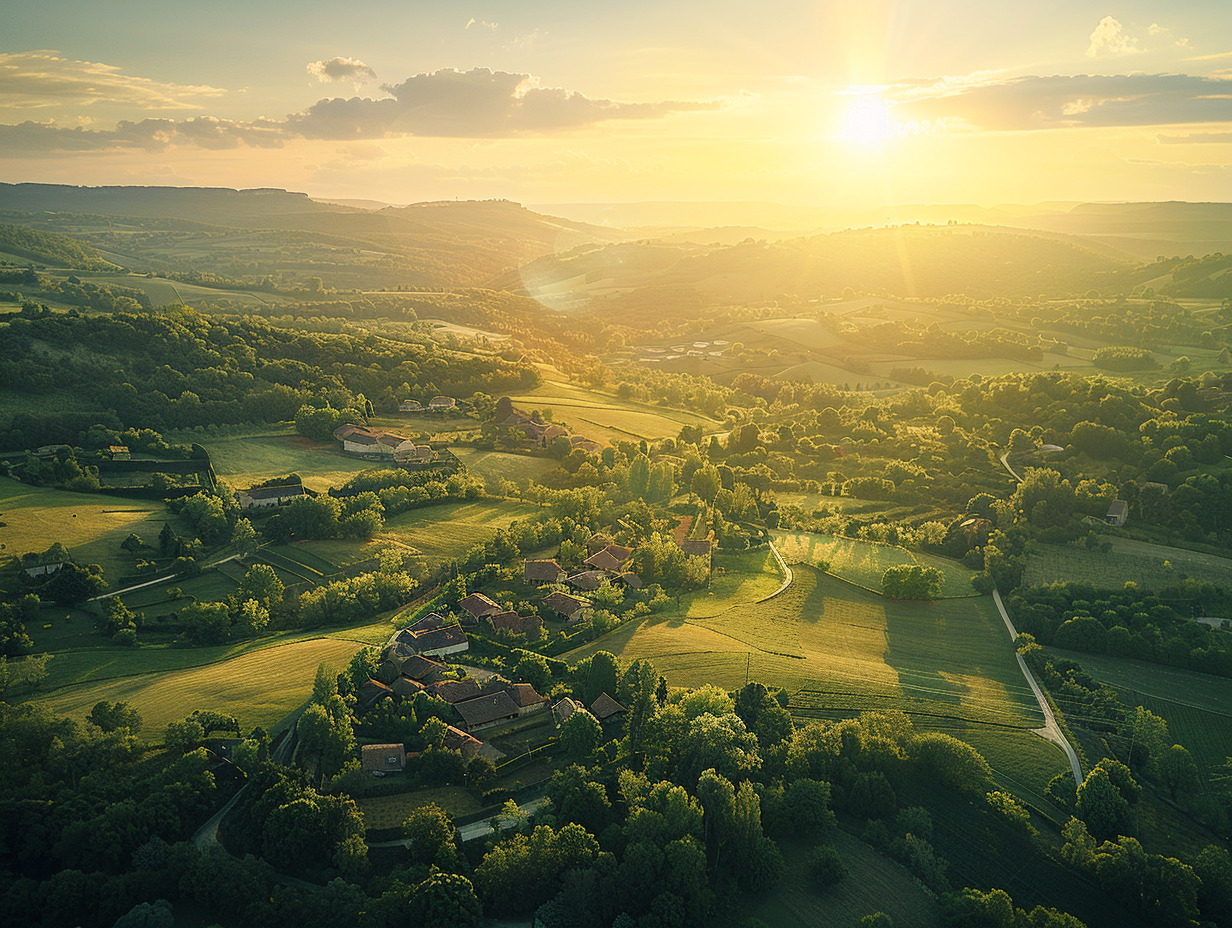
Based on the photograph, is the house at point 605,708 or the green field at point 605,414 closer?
the house at point 605,708

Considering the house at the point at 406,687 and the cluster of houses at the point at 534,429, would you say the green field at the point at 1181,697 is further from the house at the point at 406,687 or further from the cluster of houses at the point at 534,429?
the cluster of houses at the point at 534,429

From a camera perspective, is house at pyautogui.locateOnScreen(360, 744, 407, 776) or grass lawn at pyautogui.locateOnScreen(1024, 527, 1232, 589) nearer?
house at pyautogui.locateOnScreen(360, 744, 407, 776)

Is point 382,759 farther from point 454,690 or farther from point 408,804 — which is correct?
point 454,690

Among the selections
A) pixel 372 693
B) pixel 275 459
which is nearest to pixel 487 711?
pixel 372 693

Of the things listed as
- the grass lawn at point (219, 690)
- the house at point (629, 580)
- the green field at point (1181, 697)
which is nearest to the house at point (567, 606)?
the house at point (629, 580)

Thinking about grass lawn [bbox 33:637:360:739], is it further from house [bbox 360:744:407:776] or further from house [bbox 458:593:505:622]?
house [bbox 458:593:505:622]

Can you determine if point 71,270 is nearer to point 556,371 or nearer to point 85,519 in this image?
point 556,371

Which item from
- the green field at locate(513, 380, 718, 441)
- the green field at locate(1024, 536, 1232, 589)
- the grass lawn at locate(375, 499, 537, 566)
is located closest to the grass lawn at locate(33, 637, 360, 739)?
the grass lawn at locate(375, 499, 537, 566)
